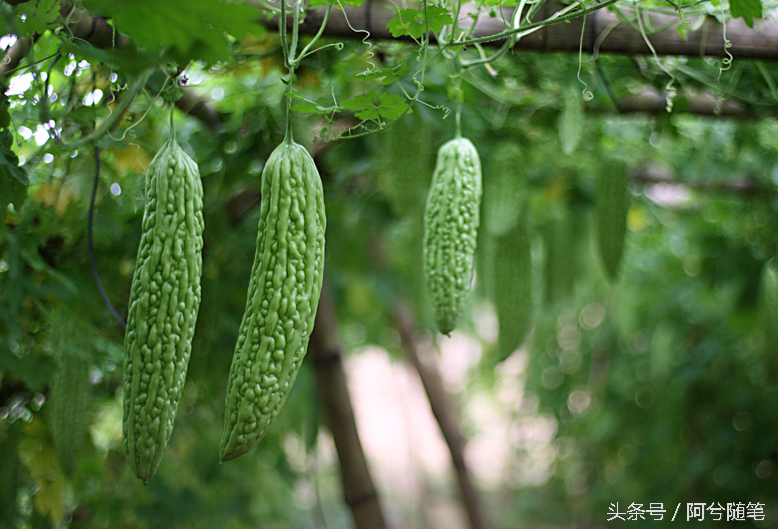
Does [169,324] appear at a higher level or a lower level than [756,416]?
higher

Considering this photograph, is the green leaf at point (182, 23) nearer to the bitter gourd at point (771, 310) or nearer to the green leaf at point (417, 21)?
the green leaf at point (417, 21)

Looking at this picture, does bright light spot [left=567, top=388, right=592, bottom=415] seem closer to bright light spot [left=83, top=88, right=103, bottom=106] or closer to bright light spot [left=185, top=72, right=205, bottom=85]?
bright light spot [left=185, top=72, right=205, bottom=85]

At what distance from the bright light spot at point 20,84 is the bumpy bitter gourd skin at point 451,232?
74cm

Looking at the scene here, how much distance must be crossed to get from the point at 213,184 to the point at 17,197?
88 centimetres

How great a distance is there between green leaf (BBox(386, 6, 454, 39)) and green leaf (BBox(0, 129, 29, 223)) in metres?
0.62

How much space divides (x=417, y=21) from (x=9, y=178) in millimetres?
690

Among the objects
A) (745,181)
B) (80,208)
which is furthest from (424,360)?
(80,208)

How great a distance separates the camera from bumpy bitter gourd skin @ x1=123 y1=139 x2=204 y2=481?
81cm

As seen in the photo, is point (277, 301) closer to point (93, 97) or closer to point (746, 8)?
point (93, 97)

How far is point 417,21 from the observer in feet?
3.08

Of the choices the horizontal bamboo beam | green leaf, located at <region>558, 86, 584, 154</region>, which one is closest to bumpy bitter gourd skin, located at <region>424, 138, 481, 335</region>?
the horizontal bamboo beam

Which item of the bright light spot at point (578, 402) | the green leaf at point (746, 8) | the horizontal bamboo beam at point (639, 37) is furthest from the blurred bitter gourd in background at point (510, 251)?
the bright light spot at point (578, 402)

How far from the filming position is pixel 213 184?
6.25 feet

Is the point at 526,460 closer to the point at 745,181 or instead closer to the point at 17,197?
the point at 745,181
